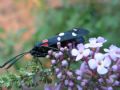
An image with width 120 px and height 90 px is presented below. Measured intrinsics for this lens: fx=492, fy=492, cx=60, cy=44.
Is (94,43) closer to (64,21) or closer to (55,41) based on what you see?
(55,41)

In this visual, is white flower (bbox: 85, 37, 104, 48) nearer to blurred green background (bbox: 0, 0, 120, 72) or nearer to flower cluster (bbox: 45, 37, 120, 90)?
flower cluster (bbox: 45, 37, 120, 90)

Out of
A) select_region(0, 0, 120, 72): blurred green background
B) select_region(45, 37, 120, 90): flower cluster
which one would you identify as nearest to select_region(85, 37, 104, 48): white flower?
select_region(45, 37, 120, 90): flower cluster

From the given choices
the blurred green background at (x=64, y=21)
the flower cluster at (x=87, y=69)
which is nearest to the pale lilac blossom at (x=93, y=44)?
the flower cluster at (x=87, y=69)

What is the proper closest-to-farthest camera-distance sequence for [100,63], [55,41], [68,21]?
[100,63] → [55,41] → [68,21]

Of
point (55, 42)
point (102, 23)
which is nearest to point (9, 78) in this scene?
point (55, 42)

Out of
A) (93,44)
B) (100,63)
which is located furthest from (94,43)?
(100,63)

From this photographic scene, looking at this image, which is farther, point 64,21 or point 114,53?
point 64,21

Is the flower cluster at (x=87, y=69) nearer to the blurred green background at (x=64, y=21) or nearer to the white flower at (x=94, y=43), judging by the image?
the white flower at (x=94, y=43)
